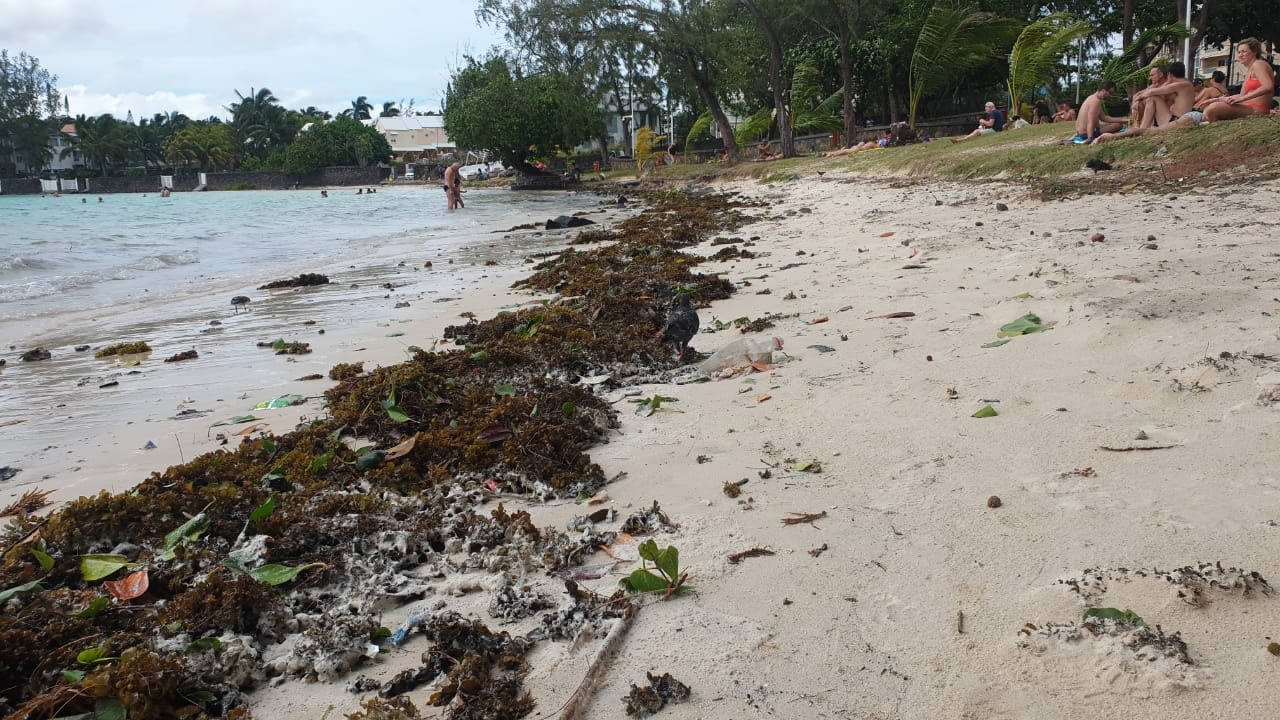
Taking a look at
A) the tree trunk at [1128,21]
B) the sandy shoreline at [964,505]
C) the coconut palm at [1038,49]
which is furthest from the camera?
the tree trunk at [1128,21]

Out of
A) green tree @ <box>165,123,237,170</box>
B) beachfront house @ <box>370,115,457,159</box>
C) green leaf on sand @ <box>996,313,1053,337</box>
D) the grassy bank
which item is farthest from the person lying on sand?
green tree @ <box>165,123,237,170</box>


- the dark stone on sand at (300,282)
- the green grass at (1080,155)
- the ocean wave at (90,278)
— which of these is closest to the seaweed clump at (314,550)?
the dark stone on sand at (300,282)

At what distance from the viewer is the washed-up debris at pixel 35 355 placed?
6.12 m

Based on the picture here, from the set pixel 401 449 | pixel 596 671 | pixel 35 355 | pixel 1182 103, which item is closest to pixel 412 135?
pixel 1182 103

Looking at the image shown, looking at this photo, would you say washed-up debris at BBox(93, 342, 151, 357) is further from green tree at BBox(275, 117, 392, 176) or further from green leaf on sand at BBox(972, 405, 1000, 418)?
green tree at BBox(275, 117, 392, 176)

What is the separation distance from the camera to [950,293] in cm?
493

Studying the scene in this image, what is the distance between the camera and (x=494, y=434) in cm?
329

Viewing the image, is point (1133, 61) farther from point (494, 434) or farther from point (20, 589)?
point (20, 589)

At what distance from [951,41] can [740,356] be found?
830 inches

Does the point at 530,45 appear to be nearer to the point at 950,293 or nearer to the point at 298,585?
the point at 950,293

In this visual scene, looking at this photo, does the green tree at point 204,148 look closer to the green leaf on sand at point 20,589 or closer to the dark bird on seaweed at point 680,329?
the dark bird on seaweed at point 680,329

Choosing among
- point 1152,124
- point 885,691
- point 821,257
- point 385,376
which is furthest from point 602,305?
point 1152,124

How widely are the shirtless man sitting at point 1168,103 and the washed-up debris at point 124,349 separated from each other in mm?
11077

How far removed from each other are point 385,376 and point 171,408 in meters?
1.44
